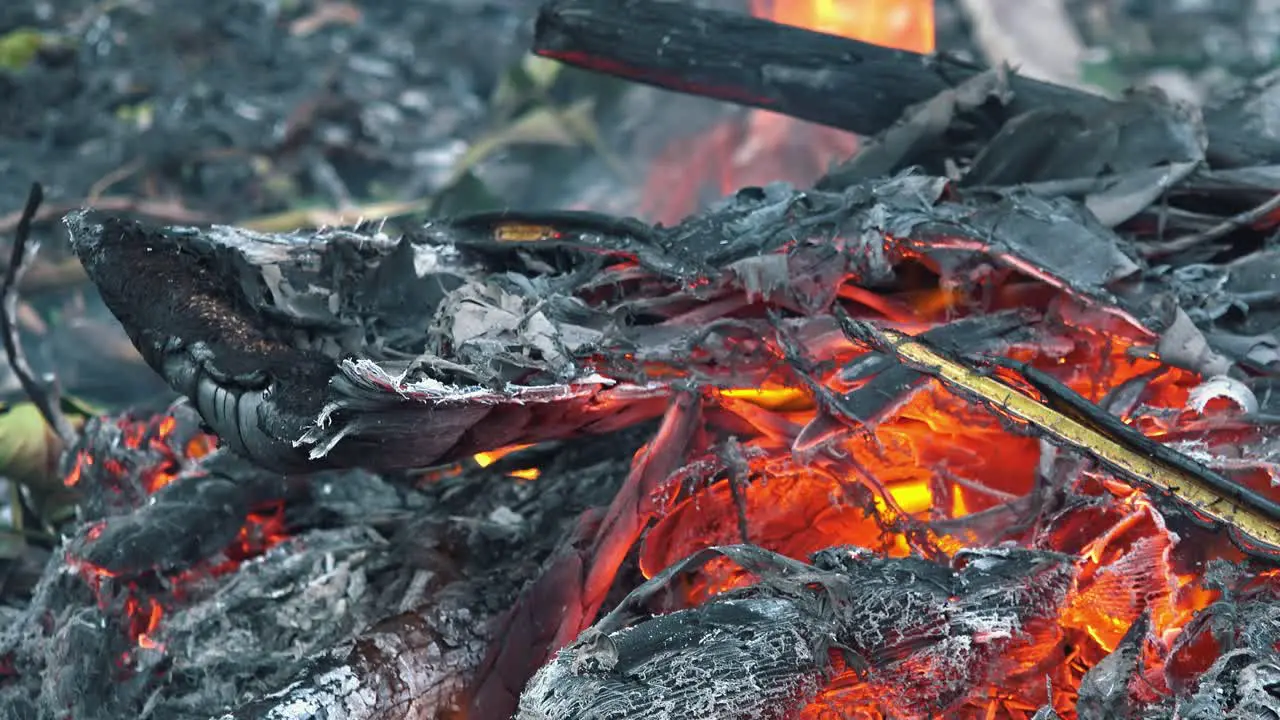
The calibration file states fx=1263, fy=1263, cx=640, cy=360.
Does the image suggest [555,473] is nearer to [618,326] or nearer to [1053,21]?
[618,326]

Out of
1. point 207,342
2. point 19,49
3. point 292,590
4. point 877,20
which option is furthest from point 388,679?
point 19,49

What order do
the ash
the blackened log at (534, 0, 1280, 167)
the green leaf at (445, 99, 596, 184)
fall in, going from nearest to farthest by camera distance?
the ash
the blackened log at (534, 0, 1280, 167)
the green leaf at (445, 99, 596, 184)

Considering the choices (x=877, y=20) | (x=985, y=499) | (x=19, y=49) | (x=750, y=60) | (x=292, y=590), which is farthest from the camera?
(x=19, y=49)

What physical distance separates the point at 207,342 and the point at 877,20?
336cm

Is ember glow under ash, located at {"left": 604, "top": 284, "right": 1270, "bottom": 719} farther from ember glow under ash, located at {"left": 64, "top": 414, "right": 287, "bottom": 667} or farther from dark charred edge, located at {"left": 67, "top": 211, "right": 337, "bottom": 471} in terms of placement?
ember glow under ash, located at {"left": 64, "top": 414, "right": 287, "bottom": 667}

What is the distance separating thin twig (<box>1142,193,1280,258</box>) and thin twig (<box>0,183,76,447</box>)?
7.88ft

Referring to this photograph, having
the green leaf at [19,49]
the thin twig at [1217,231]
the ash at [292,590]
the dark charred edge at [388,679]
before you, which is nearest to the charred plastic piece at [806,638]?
the dark charred edge at [388,679]

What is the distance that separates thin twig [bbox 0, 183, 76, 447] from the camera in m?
2.87

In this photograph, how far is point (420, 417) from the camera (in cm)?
202

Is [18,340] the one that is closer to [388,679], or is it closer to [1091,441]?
[388,679]

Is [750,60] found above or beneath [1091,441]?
above

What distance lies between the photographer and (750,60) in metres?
3.21

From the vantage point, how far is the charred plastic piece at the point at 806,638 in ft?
5.88

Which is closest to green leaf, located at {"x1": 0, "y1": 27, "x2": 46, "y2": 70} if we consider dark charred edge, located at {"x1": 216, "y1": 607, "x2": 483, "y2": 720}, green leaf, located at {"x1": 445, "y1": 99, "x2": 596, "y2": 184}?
green leaf, located at {"x1": 445, "y1": 99, "x2": 596, "y2": 184}
